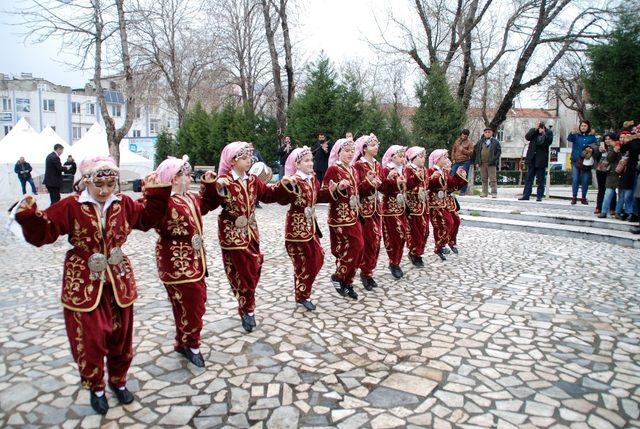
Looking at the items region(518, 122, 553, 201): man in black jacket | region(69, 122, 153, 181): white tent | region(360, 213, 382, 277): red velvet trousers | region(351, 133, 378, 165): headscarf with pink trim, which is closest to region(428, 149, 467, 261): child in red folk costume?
region(351, 133, 378, 165): headscarf with pink trim

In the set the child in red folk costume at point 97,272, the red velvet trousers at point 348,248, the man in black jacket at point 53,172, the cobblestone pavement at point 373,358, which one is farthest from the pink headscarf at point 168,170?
the man in black jacket at point 53,172

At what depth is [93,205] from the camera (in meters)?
3.11

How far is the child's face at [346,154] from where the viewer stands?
571 centimetres

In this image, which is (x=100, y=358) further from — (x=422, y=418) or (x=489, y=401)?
(x=489, y=401)

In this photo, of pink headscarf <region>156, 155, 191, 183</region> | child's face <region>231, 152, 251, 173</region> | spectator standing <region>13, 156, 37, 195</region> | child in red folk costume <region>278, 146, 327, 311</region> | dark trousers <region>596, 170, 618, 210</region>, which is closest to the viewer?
pink headscarf <region>156, 155, 191, 183</region>

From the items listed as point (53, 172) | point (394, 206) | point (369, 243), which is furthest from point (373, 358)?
point (53, 172)

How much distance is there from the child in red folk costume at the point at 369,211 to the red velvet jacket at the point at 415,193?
98cm

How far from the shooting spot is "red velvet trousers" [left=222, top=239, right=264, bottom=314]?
441 centimetres

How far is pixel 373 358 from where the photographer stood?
13.1 feet

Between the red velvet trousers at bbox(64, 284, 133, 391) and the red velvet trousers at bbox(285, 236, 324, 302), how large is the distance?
2.17 meters

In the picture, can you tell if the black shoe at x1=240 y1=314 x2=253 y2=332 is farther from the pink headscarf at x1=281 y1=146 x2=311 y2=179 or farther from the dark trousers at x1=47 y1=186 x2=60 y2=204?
the dark trousers at x1=47 y1=186 x2=60 y2=204

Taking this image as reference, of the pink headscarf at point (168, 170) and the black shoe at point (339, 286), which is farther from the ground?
the pink headscarf at point (168, 170)

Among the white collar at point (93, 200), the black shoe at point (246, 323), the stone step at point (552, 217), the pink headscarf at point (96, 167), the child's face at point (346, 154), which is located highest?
the child's face at point (346, 154)

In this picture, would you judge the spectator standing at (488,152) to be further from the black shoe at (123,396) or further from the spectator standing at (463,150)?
the black shoe at (123,396)
